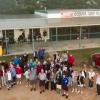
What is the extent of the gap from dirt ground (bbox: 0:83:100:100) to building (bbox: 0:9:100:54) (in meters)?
7.47

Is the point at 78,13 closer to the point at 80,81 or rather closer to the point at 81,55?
the point at 81,55

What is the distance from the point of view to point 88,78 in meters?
20.9

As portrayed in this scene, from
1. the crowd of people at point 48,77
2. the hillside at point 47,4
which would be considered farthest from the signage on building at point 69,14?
the hillside at point 47,4

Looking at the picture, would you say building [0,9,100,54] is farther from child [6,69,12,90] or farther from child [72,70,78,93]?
child [72,70,78,93]

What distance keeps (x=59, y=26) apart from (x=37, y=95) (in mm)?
10946

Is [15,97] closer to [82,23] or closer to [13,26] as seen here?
[13,26]

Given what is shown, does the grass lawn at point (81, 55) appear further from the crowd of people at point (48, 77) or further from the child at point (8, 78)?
the child at point (8, 78)

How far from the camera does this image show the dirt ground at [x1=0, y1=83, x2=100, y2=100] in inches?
763

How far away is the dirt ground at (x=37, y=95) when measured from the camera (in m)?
19.4

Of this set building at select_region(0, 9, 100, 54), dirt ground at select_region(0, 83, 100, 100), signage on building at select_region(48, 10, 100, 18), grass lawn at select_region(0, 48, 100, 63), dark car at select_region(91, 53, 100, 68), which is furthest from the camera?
signage on building at select_region(48, 10, 100, 18)

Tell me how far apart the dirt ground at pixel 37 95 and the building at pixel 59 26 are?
747 centimetres

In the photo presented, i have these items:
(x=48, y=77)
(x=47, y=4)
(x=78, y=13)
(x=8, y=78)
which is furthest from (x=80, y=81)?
(x=47, y=4)

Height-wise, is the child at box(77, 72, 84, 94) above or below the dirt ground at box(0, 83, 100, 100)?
above

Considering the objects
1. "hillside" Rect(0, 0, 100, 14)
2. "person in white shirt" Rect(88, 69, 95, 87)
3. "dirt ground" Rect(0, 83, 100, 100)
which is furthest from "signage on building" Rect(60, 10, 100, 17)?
→ "hillside" Rect(0, 0, 100, 14)
